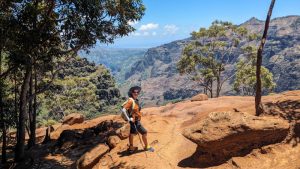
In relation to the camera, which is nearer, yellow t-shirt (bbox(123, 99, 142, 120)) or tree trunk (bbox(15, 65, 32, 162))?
yellow t-shirt (bbox(123, 99, 142, 120))

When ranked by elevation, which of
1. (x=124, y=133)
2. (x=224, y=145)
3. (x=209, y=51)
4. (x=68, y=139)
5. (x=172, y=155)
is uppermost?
(x=209, y=51)

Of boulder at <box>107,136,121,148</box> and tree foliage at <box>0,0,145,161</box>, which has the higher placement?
tree foliage at <box>0,0,145,161</box>

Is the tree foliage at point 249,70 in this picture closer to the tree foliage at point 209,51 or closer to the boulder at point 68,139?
the tree foliage at point 209,51

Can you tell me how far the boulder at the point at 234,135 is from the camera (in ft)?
40.6

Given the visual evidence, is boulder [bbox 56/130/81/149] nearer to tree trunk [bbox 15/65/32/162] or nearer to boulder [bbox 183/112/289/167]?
tree trunk [bbox 15/65/32/162]

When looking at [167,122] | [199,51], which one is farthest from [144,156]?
[199,51]

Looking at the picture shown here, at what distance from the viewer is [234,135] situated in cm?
1252

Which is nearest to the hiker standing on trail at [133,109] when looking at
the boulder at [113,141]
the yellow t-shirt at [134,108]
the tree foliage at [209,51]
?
the yellow t-shirt at [134,108]

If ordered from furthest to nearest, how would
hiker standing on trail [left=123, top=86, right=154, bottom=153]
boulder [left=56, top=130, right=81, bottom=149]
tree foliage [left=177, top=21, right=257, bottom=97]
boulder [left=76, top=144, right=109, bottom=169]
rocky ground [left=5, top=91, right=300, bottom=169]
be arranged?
tree foliage [left=177, top=21, right=257, bottom=97], boulder [left=56, top=130, right=81, bottom=149], boulder [left=76, top=144, right=109, bottom=169], hiker standing on trail [left=123, top=86, right=154, bottom=153], rocky ground [left=5, top=91, right=300, bottom=169]

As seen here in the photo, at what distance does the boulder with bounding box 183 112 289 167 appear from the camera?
40.6 feet

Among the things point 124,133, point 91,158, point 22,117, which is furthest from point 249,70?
point 91,158

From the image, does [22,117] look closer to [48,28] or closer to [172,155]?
[48,28]

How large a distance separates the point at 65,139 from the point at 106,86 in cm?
13520

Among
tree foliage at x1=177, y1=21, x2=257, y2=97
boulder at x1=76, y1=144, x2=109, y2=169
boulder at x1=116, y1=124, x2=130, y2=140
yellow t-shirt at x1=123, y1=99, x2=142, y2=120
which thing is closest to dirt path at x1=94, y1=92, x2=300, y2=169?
boulder at x1=76, y1=144, x2=109, y2=169
